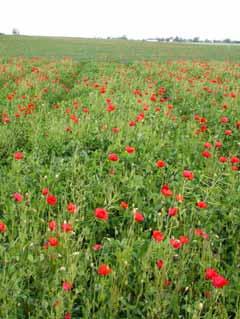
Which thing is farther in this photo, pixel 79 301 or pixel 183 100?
pixel 183 100

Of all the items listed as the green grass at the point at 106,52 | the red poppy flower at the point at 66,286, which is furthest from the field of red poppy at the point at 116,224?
the green grass at the point at 106,52

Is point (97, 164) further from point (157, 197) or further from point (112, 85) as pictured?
point (112, 85)

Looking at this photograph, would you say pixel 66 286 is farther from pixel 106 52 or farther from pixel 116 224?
pixel 106 52

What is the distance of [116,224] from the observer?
3180 mm

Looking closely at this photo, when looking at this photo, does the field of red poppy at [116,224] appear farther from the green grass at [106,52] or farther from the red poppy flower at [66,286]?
the green grass at [106,52]

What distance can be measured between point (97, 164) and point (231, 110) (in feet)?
13.3

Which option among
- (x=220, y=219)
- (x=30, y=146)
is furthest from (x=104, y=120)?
(x=220, y=219)

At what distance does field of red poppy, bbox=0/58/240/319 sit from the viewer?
85.9 inches

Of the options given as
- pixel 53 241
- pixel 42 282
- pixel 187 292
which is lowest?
pixel 187 292

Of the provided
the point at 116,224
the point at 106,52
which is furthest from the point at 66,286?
the point at 106,52

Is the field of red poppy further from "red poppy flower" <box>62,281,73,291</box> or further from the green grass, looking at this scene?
the green grass

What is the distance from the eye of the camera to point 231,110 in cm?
727

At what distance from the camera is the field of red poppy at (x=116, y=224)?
2.18 m

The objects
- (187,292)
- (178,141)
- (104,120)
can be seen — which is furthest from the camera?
(104,120)
